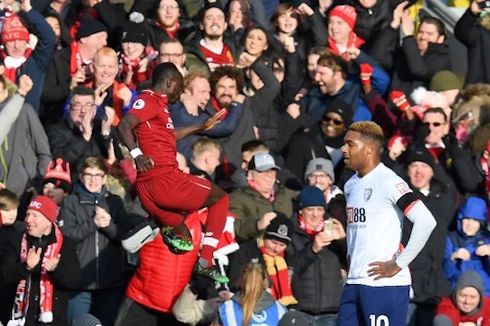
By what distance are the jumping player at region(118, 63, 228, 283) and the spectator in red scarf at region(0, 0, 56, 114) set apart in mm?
3873

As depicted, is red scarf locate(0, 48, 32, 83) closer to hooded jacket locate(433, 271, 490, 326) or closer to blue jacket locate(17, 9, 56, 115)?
blue jacket locate(17, 9, 56, 115)

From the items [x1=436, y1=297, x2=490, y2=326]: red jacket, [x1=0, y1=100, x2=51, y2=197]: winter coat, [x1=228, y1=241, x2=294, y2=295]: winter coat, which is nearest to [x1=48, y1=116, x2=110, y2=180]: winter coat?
[x1=0, y1=100, x2=51, y2=197]: winter coat

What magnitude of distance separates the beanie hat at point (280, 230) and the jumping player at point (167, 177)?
66.9 inches

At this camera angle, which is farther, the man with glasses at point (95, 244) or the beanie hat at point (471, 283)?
the beanie hat at point (471, 283)

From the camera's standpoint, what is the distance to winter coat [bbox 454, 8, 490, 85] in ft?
63.3

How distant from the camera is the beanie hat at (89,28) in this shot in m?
17.9

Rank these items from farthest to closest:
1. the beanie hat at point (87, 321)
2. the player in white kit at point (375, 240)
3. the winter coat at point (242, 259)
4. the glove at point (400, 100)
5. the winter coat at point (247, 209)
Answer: the glove at point (400, 100) < the winter coat at point (247, 209) < the winter coat at point (242, 259) < the beanie hat at point (87, 321) < the player in white kit at point (375, 240)

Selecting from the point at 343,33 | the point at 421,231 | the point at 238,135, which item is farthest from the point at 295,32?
the point at 421,231

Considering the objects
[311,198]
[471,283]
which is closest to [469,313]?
[471,283]

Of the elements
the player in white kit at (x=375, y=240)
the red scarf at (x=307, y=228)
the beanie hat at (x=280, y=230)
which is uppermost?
the player in white kit at (x=375, y=240)

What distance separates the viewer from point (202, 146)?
16.5 meters

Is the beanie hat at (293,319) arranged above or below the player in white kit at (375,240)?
below

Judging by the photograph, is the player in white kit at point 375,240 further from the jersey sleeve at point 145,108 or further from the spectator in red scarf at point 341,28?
the spectator in red scarf at point 341,28

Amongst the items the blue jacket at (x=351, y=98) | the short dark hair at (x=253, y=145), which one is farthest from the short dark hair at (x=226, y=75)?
the blue jacket at (x=351, y=98)
